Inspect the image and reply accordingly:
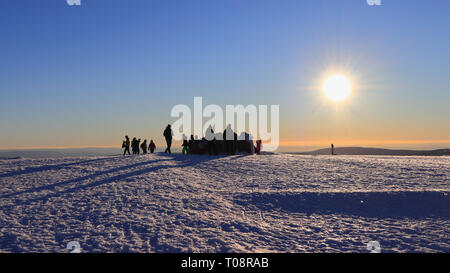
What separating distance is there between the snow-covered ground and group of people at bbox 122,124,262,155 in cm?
1026

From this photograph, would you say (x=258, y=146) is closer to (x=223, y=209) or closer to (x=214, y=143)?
(x=214, y=143)

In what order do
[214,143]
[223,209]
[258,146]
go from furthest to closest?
[258,146] → [214,143] → [223,209]

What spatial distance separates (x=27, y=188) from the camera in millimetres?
15156

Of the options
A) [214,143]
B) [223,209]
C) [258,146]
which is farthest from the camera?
[258,146]

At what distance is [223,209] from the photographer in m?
12.2

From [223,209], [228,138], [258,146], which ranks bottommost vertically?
[223,209]

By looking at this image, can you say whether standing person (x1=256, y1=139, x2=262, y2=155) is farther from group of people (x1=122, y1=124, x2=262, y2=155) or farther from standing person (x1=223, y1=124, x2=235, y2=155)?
standing person (x1=223, y1=124, x2=235, y2=155)

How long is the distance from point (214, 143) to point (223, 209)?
59.8ft

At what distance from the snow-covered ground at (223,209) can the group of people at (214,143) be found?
404 inches

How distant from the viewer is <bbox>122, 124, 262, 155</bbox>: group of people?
30.4 metres

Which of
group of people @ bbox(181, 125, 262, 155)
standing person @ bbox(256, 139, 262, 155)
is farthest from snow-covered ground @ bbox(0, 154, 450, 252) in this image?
standing person @ bbox(256, 139, 262, 155)

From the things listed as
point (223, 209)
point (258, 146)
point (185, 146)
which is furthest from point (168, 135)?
point (223, 209)
